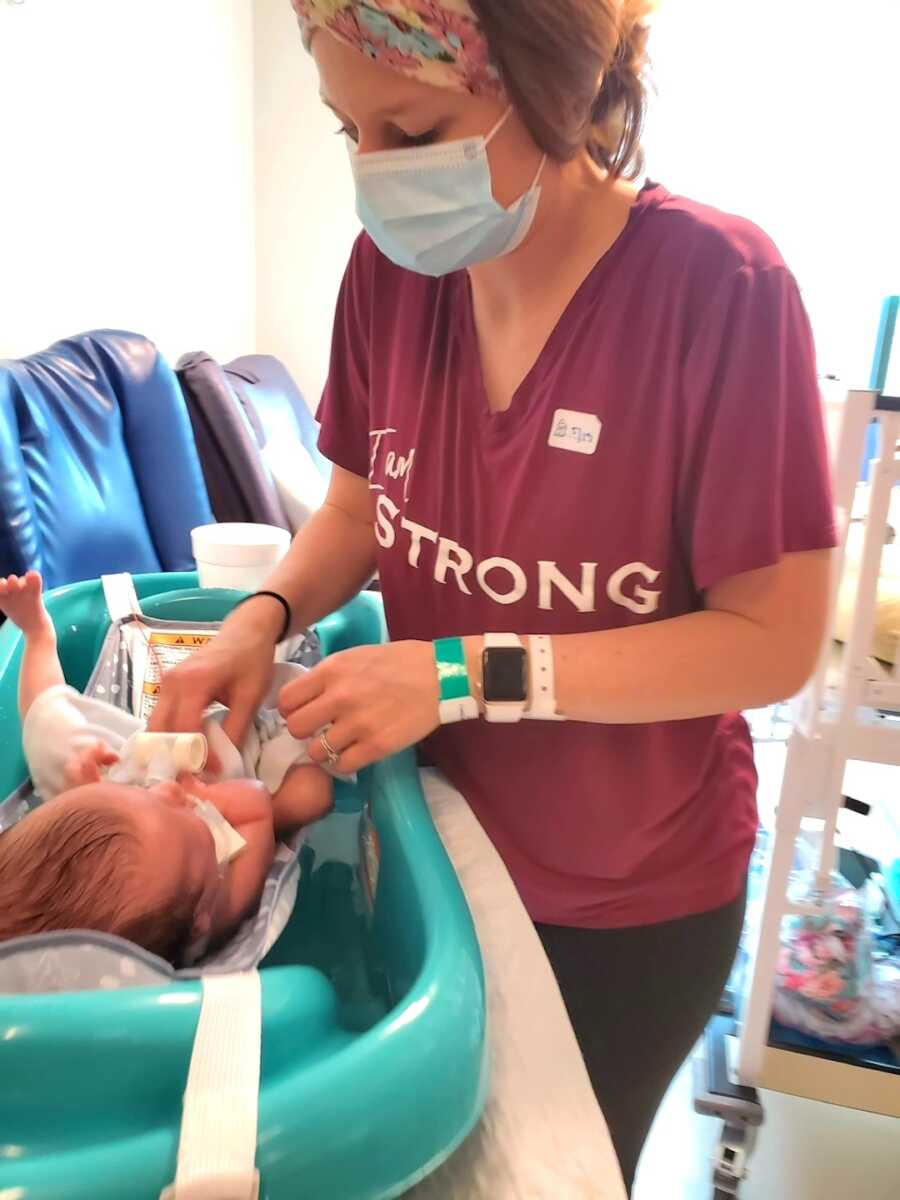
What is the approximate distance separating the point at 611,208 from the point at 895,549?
96cm

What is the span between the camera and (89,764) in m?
0.83

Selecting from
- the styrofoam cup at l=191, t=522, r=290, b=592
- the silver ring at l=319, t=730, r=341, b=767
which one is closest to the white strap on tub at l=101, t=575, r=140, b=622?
the styrofoam cup at l=191, t=522, r=290, b=592

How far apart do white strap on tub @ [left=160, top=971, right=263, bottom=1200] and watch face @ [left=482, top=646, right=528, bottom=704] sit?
26 cm

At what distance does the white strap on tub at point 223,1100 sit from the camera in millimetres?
432

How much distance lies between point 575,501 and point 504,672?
148mm

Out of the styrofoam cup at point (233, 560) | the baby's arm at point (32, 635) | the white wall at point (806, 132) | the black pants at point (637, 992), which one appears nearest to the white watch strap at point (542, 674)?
the black pants at point (637, 992)

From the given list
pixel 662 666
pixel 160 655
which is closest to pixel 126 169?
pixel 160 655

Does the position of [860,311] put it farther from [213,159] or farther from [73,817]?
[73,817]

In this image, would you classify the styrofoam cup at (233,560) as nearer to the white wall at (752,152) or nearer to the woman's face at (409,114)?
the woman's face at (409,114)

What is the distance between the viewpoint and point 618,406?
0.68m

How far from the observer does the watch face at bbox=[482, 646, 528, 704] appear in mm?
657

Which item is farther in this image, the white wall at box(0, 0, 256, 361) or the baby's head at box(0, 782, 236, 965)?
the white wall at box(0, 0, 256, 361)

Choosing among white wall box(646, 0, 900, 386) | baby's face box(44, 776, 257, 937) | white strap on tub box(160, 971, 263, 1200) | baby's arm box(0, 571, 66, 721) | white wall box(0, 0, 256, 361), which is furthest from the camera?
white wall box(646, 0, 900, 386)

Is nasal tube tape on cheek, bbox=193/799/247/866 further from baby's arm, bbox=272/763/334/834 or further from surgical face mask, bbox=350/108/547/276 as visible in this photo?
surgical face mask, bbox=350/108/547/276
